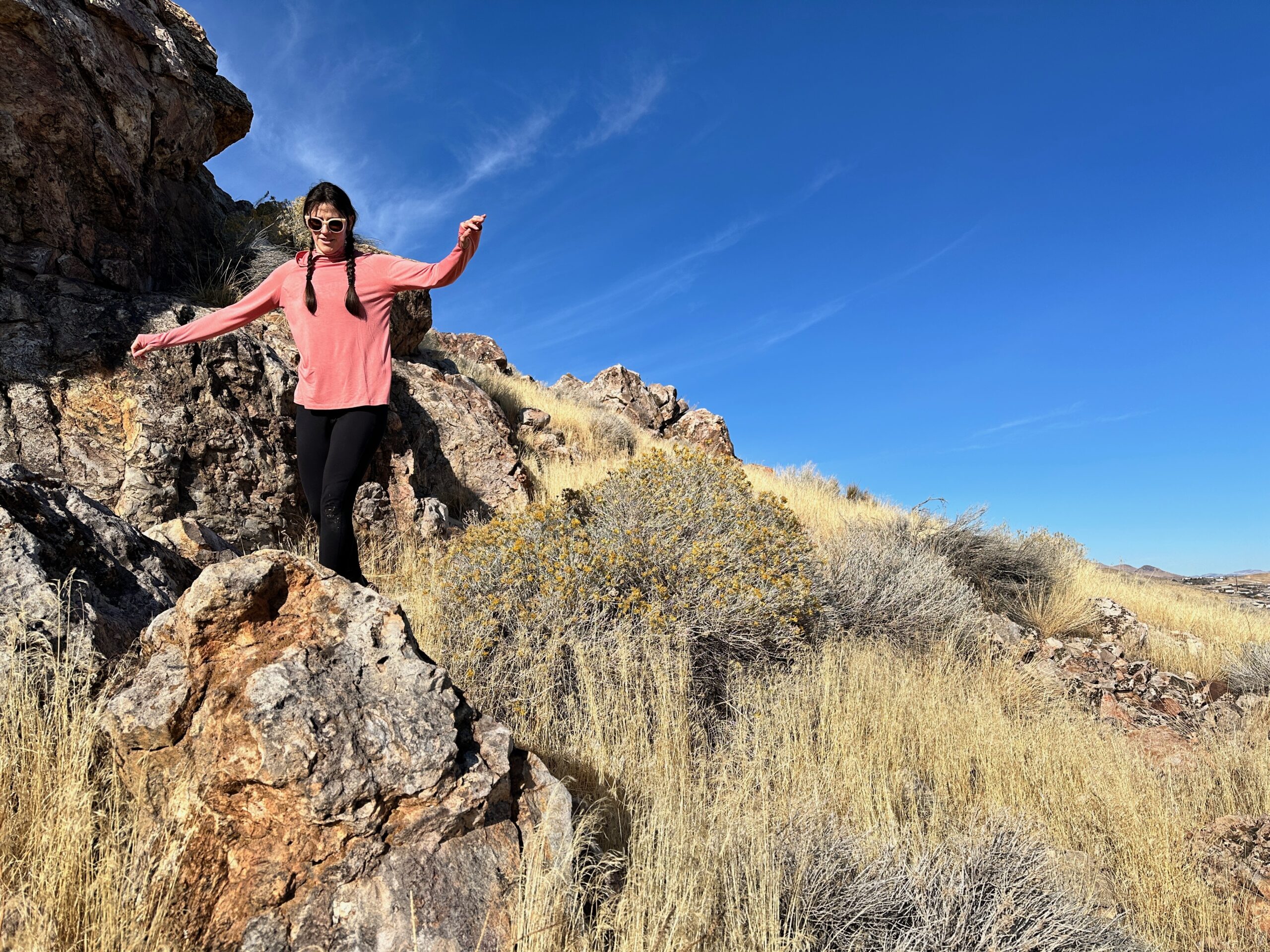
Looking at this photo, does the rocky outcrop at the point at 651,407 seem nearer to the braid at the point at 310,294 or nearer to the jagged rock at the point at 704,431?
A: the jagged rock at the point at 704,431

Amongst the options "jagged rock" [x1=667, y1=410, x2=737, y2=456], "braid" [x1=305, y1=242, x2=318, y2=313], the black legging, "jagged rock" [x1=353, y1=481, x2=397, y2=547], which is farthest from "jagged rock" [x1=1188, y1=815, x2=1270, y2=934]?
"jagged rock" [x1=667, y1=410, x2=737, y2=456]

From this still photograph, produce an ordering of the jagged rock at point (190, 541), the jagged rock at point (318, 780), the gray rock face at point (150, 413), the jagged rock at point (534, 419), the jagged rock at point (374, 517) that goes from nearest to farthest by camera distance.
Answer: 1. the jagged rock at point (318, 780)
2. the jagged rock at point (190, 541)
3. the gray rock face at point (150, 413)
4. the jagged rock at point (374, 517)
5. the jagged rock at point (534, 419)

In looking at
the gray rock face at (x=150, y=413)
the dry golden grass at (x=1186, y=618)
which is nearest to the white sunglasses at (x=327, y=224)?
the gray rock face at (x=150, y=413)

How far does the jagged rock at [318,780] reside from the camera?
1968mm

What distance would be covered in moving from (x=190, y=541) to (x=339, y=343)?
183cm

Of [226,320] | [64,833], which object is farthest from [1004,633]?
[64,833]

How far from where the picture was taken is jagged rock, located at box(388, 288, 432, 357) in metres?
9.04

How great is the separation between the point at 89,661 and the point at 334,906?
1352mm

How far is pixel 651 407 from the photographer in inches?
672

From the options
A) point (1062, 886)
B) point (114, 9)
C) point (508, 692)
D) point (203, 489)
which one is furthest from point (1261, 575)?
point (114, 9)

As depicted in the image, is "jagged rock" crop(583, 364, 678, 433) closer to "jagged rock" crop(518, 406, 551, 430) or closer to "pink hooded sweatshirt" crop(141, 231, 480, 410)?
"jagged rock" crop(518, 406, 551, 430)

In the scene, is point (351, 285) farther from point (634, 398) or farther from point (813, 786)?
point (634, 398)

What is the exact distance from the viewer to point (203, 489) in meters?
5.56

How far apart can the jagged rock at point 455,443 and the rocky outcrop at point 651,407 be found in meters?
7.13
